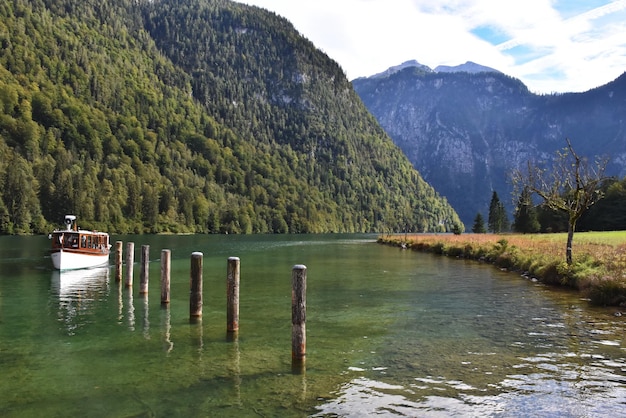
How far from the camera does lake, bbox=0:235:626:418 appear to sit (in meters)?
11.9

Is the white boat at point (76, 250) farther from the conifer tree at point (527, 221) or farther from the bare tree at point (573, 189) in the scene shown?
the conifer tree at point (527, 221)

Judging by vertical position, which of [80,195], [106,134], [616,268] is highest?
[106,134]

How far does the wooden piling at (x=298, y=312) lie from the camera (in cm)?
1491

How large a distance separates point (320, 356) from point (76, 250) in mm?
37261

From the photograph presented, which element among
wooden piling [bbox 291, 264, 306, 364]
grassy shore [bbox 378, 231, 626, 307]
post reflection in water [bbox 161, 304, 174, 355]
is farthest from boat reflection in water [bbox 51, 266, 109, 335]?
grassy shore [bbox 378, 231, 626, 307]

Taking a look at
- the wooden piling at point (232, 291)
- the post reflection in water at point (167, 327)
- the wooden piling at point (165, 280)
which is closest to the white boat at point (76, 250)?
the wooden piling at point (165, 280)

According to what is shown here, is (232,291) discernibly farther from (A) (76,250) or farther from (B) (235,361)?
(A) (76,250)

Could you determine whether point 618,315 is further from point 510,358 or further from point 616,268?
point 510,358

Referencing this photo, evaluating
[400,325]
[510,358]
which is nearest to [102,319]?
[400,325]

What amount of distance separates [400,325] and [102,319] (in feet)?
Answer: 42.7

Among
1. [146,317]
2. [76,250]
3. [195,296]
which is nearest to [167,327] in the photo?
[195,296]

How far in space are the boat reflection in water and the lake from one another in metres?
0.20

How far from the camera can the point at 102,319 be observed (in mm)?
22297

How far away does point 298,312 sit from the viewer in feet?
49.2
